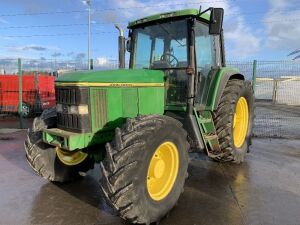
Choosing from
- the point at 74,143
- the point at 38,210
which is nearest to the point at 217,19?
the point at 74,143

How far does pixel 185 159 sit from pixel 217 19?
1991 millimetres

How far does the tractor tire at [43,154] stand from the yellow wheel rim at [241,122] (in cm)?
354

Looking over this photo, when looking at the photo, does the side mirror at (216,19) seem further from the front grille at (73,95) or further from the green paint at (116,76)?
the front grille at (73,95)

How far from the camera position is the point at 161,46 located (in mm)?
5680

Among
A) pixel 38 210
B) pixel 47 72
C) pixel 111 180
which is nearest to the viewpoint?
pixel 111 180

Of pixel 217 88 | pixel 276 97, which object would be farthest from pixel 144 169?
pixel 276 97

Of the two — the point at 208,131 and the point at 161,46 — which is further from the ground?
the point at 161,46

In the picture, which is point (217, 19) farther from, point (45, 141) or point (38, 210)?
point (38, 210)

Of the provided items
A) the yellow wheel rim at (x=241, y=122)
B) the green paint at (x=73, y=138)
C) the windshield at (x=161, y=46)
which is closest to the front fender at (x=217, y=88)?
the windshield at (x=161, y=46)

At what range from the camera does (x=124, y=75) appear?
15.7 ft

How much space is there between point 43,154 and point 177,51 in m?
2.60

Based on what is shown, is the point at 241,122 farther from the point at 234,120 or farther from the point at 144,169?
the point at 144,169

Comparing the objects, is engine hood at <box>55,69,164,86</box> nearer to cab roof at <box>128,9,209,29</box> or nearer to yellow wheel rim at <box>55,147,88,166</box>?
cab roof at <box>128,9,209,29</box>

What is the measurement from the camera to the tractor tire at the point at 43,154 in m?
4.97
